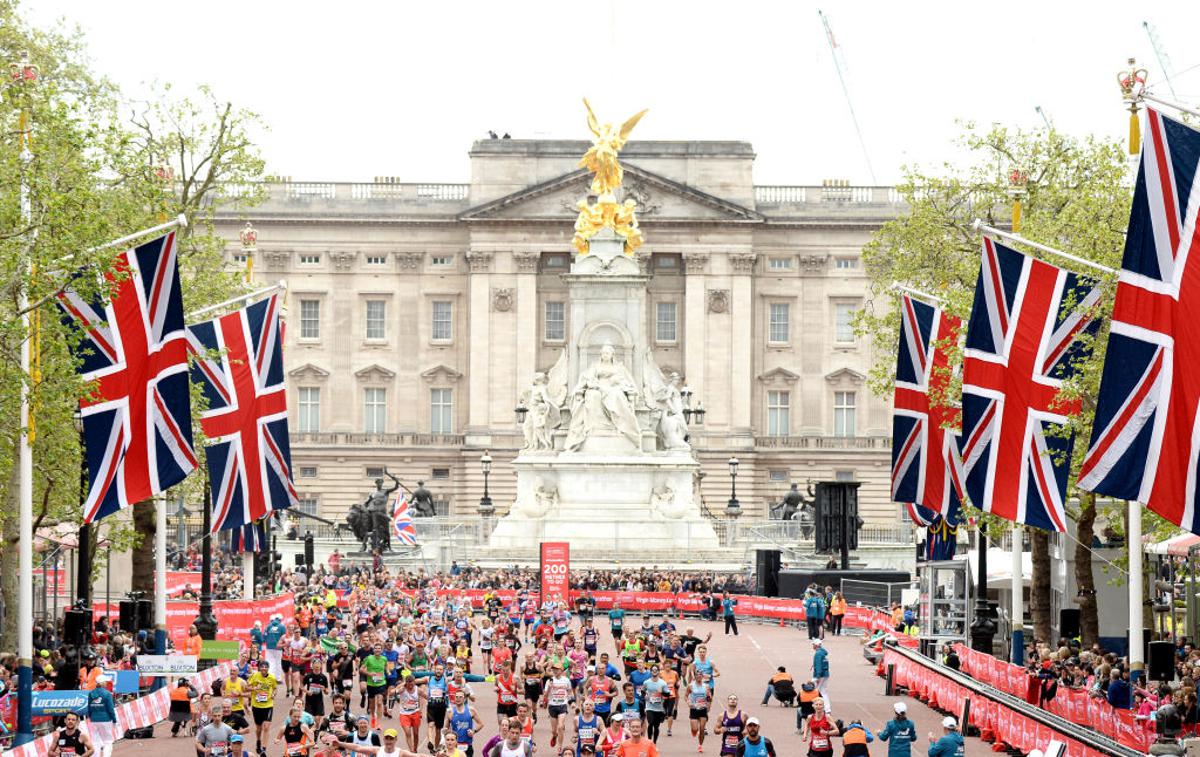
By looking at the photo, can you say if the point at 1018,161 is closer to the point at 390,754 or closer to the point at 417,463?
the point at 390,754

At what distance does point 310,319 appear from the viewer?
4670 inches

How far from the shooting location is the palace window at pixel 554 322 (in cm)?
11725

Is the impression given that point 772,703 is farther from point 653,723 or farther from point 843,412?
point 843,412

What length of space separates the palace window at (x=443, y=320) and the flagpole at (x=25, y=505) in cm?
8607

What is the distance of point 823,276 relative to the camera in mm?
117625

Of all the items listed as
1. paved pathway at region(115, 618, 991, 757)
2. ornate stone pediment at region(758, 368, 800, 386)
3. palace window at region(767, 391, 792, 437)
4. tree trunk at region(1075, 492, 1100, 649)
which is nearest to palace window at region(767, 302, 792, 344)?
ornate stone pediment at region(758, 368, 800, 386)

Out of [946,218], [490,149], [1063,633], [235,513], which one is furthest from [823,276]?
[235,513]

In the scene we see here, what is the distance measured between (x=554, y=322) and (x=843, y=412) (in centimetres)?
1703

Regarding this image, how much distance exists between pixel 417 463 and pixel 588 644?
242ft

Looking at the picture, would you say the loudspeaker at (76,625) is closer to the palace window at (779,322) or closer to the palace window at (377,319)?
the palace window at (377,319)

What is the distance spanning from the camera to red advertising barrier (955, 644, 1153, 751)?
29.2m

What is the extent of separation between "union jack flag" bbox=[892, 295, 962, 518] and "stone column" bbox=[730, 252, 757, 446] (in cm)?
7827

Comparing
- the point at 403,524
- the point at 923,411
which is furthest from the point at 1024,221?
the point at 403,524

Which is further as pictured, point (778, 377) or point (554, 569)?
point (778, 377)
